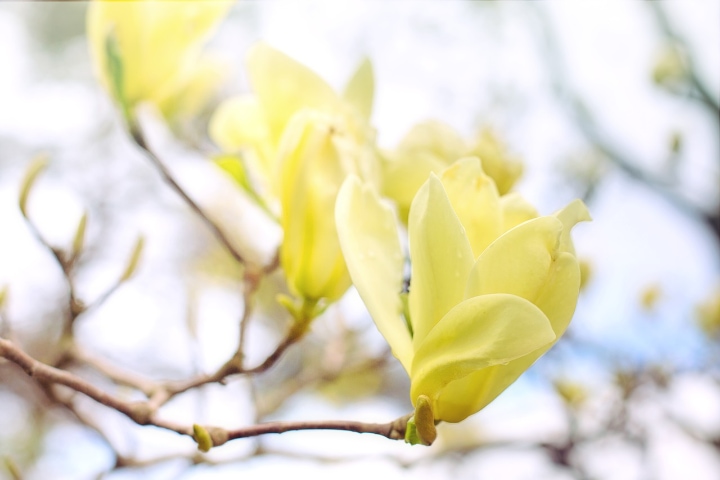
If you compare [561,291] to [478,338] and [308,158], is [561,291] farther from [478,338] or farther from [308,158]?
[308,158]

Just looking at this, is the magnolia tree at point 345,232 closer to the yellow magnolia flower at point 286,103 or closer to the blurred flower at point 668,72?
the yellow magnolia flower at point 286,103

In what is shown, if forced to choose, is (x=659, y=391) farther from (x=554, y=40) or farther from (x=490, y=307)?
(x=554, y=40)

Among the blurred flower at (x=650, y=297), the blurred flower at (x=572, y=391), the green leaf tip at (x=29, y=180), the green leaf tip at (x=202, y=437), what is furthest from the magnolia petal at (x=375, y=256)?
the blurred flower at (x=650, y=297)

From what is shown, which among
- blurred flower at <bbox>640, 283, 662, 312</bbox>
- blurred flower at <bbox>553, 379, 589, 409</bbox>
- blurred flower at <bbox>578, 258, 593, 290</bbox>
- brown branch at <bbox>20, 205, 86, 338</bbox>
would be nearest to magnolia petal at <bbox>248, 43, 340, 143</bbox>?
brown branch at <bbox>20, 205, 86, 338</bbox>

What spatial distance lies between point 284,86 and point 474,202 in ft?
0.67

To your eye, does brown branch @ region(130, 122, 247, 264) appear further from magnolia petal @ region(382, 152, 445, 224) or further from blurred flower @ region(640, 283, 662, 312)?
blurred flower @ region(640, 283, 662, 312)

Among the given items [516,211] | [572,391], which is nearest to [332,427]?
[516,211]

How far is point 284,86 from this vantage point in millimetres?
488

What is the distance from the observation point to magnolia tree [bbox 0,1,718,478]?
32 cm

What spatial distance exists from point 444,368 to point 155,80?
0.37 meters

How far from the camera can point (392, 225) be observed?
0.38 m

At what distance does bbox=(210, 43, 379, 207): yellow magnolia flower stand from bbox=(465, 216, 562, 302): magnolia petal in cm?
16

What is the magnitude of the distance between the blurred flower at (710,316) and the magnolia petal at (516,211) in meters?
1.39

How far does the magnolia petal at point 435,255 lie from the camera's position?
1.04ft
